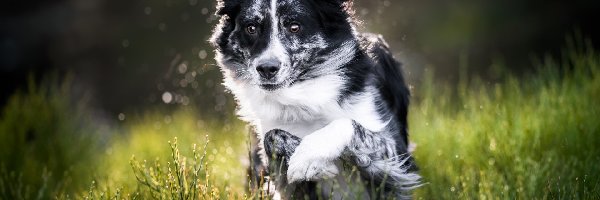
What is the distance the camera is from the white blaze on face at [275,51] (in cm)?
435

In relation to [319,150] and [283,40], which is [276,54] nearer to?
[283,40]

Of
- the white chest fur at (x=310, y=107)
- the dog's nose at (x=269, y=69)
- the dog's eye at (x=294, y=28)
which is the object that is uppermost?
the dog's eye at (x=294, y=28)

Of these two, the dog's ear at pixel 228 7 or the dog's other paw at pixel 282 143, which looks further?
the dog's ear at pixel 228 7

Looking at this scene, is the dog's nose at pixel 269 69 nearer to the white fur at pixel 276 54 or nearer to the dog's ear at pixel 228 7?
the white fur at pixel 276 54

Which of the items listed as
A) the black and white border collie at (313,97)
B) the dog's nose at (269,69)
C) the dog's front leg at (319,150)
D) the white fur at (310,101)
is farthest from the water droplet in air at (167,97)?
the dog's front leg at (319,150)

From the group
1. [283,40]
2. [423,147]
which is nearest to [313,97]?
[283,40]

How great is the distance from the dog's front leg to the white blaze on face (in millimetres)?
417

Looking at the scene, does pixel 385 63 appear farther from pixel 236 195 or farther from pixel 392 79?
pixel 236 195

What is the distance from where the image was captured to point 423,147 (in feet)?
20.2

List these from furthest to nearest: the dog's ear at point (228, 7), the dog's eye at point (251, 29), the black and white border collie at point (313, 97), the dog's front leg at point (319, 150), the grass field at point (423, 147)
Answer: the dog's ear at point (228, 7) → the grass field at point (423, 147) → the dog's eye at point (251, 29) → the black and white border collie at point (313, 97) → the dog's front leg at point (319, 150)

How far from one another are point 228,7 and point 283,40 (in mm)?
590

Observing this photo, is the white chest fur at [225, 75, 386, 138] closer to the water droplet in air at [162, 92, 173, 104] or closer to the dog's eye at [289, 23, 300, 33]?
the dog's eye at [289, 23, 300, 33]

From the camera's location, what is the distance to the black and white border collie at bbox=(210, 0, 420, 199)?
4266mm

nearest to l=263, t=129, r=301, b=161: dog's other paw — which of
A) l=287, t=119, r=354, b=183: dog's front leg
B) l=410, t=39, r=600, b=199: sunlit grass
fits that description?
l=287, t=119, r=354, b=183: dog's front leg
